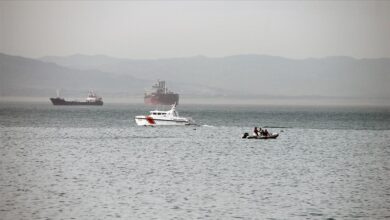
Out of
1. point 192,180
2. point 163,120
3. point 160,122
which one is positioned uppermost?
point 163,120

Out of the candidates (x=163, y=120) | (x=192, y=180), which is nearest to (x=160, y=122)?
(x=163, y=120)

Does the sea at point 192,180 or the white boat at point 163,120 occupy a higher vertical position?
the white boat at point 163,120

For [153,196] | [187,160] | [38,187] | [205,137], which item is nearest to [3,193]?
[38,187]

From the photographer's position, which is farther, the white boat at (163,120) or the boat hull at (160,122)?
the boat hull at (160,122)

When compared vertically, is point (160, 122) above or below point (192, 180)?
above

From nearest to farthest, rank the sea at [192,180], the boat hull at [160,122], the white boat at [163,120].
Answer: the sea at [192,180]
the white boat at [163,120]
the boat hull at [160,122]

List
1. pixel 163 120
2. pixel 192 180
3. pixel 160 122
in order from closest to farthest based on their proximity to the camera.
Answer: pixel 192 180 → pixel 163 120 → pixel 160 122

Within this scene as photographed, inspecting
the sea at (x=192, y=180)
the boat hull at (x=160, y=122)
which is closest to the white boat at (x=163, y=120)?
the boat hull at (x=160, y=122)

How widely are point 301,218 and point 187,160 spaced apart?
3531cm

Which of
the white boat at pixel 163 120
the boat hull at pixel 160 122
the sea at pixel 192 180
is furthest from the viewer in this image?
the boat hull at pixel 160 122

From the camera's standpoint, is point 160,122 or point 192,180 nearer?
point 192,180

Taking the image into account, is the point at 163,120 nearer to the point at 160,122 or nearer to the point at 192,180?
the point at 160,122

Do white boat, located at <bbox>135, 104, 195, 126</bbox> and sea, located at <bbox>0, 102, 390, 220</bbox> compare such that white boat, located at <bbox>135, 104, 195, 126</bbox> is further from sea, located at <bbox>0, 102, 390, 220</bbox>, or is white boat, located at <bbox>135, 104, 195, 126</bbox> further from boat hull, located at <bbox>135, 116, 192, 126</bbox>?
sea, located at <bbox>0, 102, 390, 220</bbox>

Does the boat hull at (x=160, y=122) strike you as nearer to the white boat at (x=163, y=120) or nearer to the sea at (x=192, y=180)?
the white boat at (x=163, y=120)
